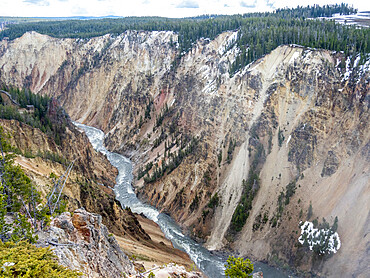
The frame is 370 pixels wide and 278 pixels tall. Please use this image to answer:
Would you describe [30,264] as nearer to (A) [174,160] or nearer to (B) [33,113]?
(B) [33,113]

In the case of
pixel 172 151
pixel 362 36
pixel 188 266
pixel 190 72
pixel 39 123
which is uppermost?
pixel 362 36

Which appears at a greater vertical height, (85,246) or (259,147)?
(85,246)

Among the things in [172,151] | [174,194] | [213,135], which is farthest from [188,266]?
[172,151]

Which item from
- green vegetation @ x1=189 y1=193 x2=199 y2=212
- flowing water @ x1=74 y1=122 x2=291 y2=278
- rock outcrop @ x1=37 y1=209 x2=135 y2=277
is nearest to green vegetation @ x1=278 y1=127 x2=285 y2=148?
green vegetation @ x1=189 y1=193 x2=199 y2=212

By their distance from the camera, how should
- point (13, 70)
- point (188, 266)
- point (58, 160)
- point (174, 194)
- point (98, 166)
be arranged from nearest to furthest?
point (188, 266) < point (58, 160) < point (174, 194) < point (98, 166) < point (13, 70)

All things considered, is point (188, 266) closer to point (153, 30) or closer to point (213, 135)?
point (213, 135)

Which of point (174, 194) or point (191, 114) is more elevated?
point (191, 114)

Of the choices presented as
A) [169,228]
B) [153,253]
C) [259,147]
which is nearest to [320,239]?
[259,147]
